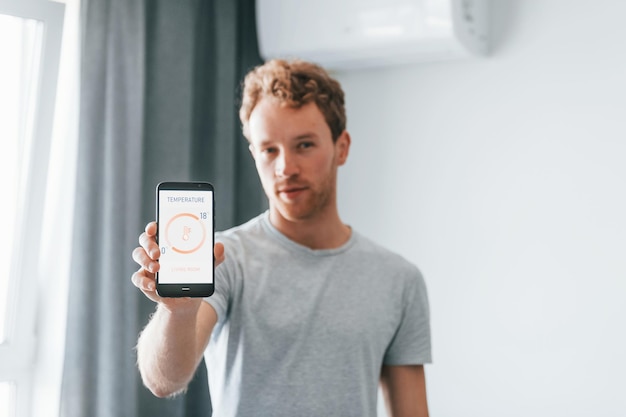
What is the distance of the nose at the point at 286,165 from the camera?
1534 millimetres

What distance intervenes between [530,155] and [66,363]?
137 centimetres

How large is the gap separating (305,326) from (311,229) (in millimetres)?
210

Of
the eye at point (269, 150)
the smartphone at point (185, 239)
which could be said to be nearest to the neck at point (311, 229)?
the eye at point (269, 150)

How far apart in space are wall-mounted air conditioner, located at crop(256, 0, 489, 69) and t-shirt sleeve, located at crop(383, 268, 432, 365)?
2.68ft

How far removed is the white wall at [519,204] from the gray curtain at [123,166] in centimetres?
63

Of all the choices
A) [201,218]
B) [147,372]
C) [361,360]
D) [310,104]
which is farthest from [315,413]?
[310,104]

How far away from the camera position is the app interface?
3.76 feet

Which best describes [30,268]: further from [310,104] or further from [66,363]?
[310,104]

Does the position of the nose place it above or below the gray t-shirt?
above

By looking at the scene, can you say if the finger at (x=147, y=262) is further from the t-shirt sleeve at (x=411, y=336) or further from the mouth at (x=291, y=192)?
the t-shirt sleeve at (x=411, y=336)

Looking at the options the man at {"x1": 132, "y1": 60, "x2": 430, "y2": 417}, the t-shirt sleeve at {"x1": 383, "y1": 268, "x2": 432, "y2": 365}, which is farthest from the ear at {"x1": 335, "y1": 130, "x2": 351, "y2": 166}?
the t-shirt sleeve at {"x1": 383, "y1": 268, "x2": 432, "y2": 365}

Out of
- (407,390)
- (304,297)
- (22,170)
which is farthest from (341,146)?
(22,170)

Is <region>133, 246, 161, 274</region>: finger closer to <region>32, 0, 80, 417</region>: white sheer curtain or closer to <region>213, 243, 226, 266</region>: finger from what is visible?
<region>213, 243, 226, 266</region>: finger

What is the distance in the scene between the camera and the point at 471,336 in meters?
2.27
